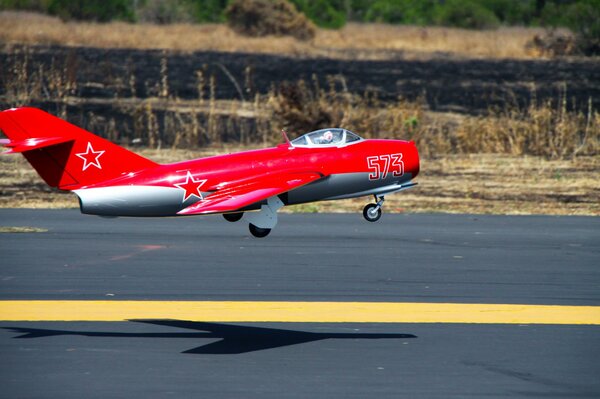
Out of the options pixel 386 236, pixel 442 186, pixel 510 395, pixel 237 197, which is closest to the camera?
pixel 510 395

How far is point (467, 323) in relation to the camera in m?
18.8

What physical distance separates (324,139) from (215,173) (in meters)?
2.18

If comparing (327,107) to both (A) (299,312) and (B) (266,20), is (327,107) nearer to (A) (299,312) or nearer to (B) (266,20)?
(A) (299,312)

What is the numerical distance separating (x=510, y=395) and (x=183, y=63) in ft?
156

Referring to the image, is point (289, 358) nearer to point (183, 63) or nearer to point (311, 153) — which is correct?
point (311, 153)

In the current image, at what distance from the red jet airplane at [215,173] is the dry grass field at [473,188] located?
15.6 meters

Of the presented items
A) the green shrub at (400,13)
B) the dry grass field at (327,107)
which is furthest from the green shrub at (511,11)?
the dry grass field at (327,107)

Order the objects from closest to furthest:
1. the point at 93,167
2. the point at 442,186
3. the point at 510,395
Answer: the point at 510,395 < the point at 93,167 < the point at 442,186

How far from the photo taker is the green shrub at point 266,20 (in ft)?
249

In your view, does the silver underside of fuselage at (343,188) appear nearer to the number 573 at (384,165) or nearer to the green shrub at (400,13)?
the number 573 at (384,165)

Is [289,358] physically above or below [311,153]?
below

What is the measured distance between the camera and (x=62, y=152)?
55.3 feet

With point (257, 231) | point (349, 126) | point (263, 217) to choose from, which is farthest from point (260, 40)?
point (263, 217)

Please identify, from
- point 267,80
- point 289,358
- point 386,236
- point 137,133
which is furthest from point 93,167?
point 267,80
